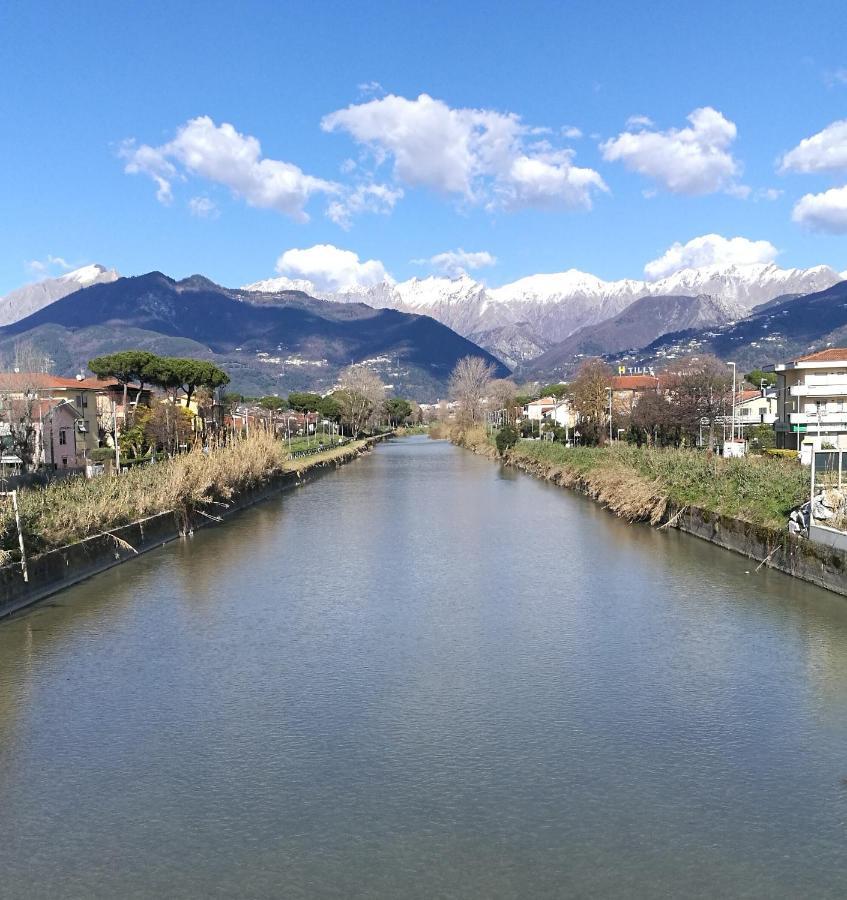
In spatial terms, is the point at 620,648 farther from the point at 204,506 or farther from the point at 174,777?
the point at 204,506

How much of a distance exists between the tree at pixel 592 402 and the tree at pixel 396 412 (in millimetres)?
85877

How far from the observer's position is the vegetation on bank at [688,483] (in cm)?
2402

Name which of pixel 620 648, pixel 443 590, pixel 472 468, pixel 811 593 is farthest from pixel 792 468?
pixel 472 468

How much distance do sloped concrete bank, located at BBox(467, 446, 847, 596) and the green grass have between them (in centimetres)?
29

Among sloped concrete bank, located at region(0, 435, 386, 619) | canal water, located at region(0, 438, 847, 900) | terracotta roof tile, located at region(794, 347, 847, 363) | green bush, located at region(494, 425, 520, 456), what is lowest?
canal water, located at region(0, 438, 847, 900)

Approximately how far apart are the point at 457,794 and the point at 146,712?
481 cm

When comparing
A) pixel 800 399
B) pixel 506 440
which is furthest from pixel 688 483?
pixel 506 440

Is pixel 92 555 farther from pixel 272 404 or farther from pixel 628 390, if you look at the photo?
pixel 272 404

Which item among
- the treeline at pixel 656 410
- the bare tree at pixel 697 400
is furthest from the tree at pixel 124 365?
the bare tree at pixel 697 400

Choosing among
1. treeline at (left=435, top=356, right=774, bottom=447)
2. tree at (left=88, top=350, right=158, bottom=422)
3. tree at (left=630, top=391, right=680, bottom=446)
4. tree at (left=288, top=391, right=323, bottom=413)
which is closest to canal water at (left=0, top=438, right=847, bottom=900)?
tree at (left=630, top=391, right=680, bottom=446)

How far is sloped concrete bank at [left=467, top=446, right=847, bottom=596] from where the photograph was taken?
19078mm

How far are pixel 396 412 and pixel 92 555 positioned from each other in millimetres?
149508

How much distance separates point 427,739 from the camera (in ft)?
35.2

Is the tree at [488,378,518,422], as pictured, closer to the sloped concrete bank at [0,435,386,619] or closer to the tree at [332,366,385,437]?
the tree at [332,366,385,437]
